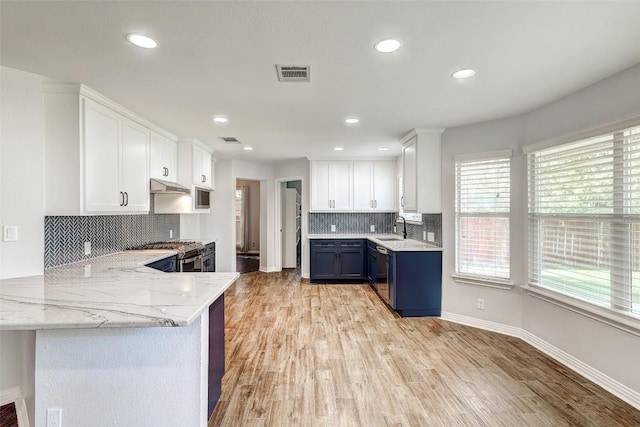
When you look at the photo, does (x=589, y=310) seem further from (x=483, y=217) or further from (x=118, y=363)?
(x=118, y=363)

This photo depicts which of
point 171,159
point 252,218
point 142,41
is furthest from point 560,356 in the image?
point 252,218

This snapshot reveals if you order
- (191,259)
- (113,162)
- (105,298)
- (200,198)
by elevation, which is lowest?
(191,259)

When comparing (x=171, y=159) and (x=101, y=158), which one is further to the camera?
(x=171, y=159)

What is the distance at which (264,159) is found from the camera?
257 inches

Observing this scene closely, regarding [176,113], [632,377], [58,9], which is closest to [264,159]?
[176,113]

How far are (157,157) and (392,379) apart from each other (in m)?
3.53

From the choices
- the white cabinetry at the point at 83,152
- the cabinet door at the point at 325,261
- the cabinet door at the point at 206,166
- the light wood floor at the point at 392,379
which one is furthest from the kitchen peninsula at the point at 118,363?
the cabinet door at the point at 325,261

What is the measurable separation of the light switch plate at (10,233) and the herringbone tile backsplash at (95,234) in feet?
1.12

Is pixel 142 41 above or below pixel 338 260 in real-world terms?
above

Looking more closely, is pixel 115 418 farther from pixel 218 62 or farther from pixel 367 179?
pixel 367 179

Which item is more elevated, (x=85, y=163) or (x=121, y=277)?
(x=85, y=163)

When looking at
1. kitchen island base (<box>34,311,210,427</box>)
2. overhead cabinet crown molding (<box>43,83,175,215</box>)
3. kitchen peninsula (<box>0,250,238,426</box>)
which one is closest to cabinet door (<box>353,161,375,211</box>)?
overhead cabinet crown molding (<box>43,83,175,215</box>)

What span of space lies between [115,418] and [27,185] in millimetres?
1869

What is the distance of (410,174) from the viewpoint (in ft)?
14.1
